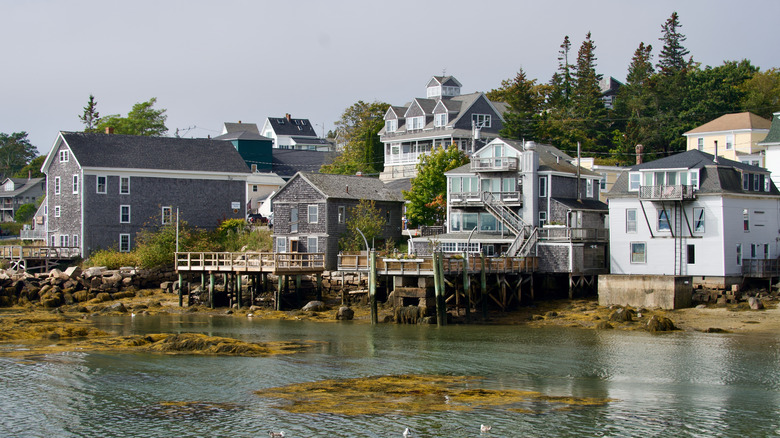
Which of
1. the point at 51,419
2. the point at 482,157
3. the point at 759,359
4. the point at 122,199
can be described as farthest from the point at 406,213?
the point at 51,419

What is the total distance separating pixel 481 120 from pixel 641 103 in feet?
60.8

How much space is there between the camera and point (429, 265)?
47.5 m

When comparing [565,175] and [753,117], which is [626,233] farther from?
[753,117]

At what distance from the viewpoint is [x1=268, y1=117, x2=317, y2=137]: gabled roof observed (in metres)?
139

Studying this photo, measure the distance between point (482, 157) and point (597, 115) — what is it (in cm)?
4027

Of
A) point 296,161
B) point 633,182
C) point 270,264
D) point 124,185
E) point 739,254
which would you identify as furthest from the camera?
point 296,161

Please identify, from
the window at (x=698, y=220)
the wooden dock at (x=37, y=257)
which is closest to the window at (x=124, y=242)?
the wooden dock at (x=37, y=257)

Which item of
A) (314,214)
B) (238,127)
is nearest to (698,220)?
(314,214)

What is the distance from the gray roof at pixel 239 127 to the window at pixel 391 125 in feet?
Answer: 131

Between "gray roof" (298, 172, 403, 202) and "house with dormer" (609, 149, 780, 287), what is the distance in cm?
1821

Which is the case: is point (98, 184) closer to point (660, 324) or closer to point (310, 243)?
point (310, 243)

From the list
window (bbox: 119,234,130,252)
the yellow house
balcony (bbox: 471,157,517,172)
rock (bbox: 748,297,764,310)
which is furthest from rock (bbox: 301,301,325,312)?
the yellow house

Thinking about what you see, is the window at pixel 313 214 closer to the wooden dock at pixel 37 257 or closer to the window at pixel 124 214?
the window at pixel 124 214

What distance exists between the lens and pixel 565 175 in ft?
190
